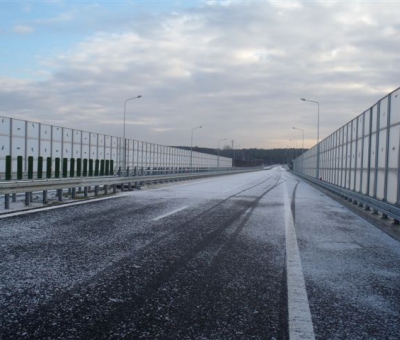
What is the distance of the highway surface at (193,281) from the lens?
149 inches

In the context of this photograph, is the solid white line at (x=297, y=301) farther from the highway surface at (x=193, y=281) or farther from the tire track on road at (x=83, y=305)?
the tire track on road at (x=83, y=305)

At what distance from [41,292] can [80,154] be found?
94.1ft

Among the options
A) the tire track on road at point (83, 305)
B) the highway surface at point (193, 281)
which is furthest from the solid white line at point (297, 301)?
the tire track on road at point (83, 305)

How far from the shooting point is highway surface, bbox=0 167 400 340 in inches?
149

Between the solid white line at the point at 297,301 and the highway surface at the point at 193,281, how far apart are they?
0.01 metres

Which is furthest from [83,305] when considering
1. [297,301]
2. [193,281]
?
[297,301]

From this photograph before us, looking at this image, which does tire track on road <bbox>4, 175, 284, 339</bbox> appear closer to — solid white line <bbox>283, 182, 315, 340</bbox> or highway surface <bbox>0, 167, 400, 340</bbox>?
highway surface <bbox>0, 167, 400, 340</bbox>

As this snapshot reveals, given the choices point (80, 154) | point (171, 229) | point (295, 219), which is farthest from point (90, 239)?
point (80, 154)

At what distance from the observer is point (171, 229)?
898cm

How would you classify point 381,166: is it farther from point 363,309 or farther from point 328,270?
point 363,309

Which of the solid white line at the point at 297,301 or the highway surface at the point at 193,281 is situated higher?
the solid white line at the point at 297,301

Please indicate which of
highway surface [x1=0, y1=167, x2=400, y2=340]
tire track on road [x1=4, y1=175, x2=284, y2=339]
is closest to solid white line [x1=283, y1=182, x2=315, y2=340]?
highway surface [x1=0, y1=167, x2=400, y2=340]

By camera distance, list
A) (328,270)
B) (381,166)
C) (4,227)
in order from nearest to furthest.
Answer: (328,270), (4,227), (381,166)

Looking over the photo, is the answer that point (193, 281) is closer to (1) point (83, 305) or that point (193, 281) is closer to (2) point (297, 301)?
(2) point (297, 301)
